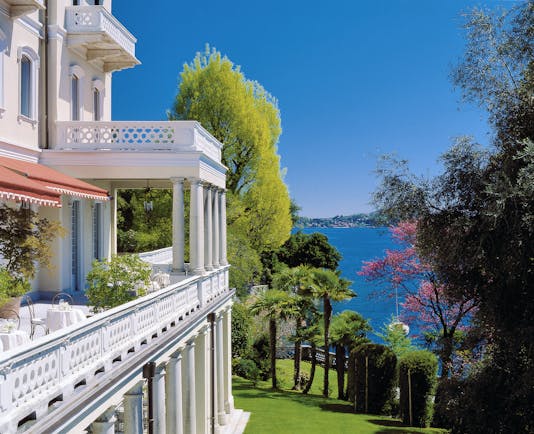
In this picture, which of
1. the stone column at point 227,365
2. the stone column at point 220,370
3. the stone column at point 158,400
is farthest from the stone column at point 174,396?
the stone column at point 227,365

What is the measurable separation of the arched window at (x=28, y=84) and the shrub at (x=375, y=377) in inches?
754

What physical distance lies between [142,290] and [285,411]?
646 inches

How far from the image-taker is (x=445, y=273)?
14.4 metres

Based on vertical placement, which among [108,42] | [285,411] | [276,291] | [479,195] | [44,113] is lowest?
[285,411]

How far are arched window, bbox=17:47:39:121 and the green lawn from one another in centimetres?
1408

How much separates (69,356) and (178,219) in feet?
33.4

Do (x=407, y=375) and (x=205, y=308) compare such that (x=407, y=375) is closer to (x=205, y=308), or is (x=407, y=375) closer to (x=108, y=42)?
(x=205, y=308)

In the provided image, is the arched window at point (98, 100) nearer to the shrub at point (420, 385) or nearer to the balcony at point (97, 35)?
the balcony at point (97, 35)

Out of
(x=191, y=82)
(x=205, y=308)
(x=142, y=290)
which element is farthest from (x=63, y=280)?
(x=191, y=82)

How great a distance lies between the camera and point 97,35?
65.5ft

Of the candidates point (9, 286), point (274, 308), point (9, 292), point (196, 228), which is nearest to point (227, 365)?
point (196, 228)

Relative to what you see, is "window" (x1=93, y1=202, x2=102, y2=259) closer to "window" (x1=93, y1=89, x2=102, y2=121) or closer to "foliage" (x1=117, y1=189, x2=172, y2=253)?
"window" (x1=93, y1=89, x2=102, y2=121)

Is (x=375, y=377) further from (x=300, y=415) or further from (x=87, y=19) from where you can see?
(x=87, y=19)

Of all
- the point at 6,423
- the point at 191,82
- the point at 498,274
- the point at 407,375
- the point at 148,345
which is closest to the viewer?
the point at 6,423
